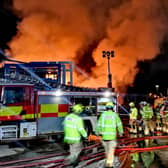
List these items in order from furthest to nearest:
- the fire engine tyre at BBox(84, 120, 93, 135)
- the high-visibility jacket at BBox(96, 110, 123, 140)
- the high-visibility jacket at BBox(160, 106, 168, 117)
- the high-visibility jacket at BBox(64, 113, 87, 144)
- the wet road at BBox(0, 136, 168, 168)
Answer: the high-visibility jacket at BBox(160, 106, 168, 117), the fire engine tyre at BBox(84, 120, 93, 135), the wet road at BBox(0, 136, 168, 168), the high-visibility jacket at BBox(96, 110, 123, 140), the high-visibility jacket at BBox(64, 113, 87, 144)

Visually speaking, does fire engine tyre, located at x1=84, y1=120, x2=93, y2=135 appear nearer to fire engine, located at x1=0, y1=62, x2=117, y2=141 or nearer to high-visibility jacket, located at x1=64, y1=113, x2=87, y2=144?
fire engine, located at x1=0, y1=62, x2=117, y2=141

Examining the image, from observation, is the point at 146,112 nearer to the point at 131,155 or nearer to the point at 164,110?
the point at 164,110

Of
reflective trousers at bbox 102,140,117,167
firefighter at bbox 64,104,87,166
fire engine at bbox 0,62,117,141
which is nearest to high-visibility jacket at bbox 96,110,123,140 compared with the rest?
reflective trousers at bbox 102,140,117,167

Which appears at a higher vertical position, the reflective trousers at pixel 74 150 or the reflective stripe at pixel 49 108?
the reflective stripe at pixel 49 108

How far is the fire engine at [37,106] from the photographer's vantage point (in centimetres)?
834

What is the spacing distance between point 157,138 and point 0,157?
5491 mm

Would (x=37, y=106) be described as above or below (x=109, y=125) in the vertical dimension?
above

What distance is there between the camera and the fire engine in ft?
27.4

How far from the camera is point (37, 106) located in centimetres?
895

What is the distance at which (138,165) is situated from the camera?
20.8 ft

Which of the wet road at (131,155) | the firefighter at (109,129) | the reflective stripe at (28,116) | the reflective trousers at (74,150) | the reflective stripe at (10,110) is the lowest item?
the wet road at (131,155)

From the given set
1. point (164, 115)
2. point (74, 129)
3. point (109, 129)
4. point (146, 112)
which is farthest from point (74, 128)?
point (164, 115)

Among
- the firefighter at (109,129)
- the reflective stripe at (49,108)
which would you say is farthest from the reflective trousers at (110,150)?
the reflective stripe at (49,108)

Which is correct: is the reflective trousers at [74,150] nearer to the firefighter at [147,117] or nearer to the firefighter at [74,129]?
the firefighter at [74,129]
